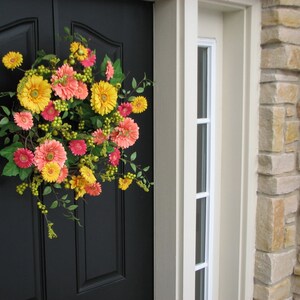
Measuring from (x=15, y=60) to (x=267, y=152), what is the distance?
1.31 meters

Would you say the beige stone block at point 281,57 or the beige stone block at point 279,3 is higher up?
the beige stone block at point 279,3

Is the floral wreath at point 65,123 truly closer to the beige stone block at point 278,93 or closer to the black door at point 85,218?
the black door at point 85,218

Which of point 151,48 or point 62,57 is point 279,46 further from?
point 62,57

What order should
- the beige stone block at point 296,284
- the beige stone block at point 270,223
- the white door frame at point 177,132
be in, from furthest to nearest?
the beige stone block at point 296,284 → the beige stone block at point 270,223 → the white door frame at point 177,132

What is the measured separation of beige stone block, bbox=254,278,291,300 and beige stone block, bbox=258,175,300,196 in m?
0.48

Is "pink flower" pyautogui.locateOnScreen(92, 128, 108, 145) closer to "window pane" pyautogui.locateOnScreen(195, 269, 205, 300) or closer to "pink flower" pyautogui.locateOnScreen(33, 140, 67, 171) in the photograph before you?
"pink flower" pyautogui.locateOnScreen(33, 140, 67, 171)

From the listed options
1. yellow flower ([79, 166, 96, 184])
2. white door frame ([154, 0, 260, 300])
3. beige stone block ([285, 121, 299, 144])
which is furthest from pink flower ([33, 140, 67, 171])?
beige stone block ([285, 121, 299, 144])

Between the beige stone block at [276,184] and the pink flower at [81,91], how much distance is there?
1.12m

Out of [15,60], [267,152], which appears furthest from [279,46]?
[15,60]

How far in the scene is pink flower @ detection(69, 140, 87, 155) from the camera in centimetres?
158

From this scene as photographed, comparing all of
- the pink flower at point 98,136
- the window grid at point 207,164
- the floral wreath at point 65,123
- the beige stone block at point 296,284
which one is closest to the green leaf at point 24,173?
the floral wreath at point 65,123

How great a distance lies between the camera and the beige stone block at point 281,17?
218cm

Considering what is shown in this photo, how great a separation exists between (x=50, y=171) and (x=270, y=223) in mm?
1268

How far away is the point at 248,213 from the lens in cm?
229
